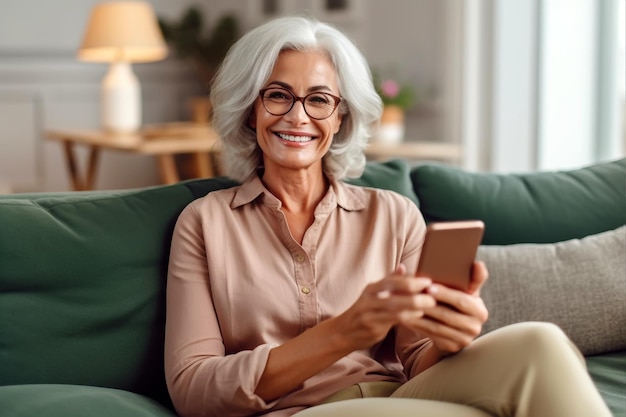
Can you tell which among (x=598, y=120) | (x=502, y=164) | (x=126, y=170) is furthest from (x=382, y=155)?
(x=126, y=170)

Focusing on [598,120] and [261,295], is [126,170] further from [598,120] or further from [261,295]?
[261,295]

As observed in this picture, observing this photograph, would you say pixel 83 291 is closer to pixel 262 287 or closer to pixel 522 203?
pixel 262 287

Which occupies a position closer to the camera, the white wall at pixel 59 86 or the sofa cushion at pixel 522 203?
the sofa cushion at pixel 522 203

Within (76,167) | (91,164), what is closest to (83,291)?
(91,164)

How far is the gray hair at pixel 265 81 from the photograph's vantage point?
65.6 inches

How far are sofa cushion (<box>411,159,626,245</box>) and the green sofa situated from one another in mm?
64

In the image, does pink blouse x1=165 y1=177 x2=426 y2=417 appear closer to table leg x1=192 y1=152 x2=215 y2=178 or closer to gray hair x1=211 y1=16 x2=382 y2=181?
gray hair x1=211 y1=16 x2=382 y2=181

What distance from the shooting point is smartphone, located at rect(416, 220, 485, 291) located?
1.29 metres

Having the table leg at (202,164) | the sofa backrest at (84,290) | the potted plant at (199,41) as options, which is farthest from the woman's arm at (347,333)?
the potted plant at (199,41)

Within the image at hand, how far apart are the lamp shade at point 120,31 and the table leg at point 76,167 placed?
575 millimetres

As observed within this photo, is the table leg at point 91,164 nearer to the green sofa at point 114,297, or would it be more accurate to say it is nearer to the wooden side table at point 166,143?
the wooden side table at point 166,143

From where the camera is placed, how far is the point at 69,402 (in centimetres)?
141

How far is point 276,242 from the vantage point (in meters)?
1.66

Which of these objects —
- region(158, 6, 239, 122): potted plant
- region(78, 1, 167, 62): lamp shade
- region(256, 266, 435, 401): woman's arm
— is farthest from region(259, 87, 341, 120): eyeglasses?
region(158, 6, 239, 122): potted plant
